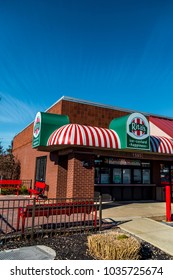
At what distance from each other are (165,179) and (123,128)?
7.22m

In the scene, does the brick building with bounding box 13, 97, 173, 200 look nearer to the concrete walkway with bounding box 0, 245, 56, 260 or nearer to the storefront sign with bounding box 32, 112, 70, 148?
the storefront sign with bounding box 32, 112, 70, 148

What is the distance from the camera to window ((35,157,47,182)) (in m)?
15.7

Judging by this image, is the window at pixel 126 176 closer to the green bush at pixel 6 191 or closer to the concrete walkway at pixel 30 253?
the green bush at pixel 6 191

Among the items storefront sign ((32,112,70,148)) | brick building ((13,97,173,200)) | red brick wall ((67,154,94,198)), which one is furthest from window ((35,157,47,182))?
red brick wall ((67,154,94,198))

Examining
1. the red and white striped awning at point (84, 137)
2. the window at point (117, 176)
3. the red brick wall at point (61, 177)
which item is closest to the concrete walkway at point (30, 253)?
the red and white striped awning at point (84, 137)

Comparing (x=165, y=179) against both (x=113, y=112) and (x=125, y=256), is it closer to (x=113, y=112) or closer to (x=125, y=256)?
(x=113, y=112)

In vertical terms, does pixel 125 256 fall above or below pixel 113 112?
below

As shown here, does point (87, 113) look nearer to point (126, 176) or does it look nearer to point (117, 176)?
point (117, 176)

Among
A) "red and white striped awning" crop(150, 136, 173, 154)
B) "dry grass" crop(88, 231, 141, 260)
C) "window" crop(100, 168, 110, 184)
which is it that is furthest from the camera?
"window" crop(100, 168, 110, 184)

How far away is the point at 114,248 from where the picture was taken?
4734 mm

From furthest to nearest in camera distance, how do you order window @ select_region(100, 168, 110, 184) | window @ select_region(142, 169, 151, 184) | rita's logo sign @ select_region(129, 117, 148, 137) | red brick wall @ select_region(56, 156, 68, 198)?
1. window @ select_region(142, 169, 151, 184)
2. window @ select_region(100, 168, 110, 184)
3. red brick wall @ select_region(56, 156, 68, 198)
4. rita's logo sign @ select_region(129, 117, 148, 137)

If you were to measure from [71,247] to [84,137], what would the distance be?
5.36 metres
